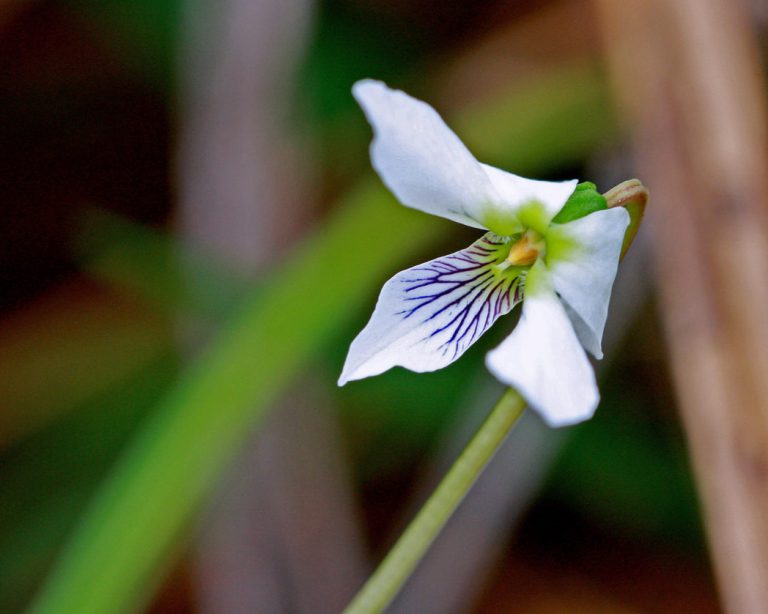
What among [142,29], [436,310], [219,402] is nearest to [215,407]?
[219,402]

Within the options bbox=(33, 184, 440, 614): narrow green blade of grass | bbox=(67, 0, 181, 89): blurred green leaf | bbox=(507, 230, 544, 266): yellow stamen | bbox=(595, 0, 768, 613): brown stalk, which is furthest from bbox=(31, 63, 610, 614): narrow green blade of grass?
bbox=(67, 0, 181, 89): blurred green leaf

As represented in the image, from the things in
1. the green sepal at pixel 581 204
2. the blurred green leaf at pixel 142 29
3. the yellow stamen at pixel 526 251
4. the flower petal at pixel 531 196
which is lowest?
the yellow stamen at pixel 526 251

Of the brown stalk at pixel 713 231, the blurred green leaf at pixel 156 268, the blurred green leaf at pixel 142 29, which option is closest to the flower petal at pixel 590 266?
the brown stalk at pixel 713 231

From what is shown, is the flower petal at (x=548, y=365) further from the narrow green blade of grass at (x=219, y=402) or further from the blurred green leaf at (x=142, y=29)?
the blurred green leaf at (x=142, y=29)

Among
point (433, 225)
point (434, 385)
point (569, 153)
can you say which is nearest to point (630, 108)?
point (569, 153)

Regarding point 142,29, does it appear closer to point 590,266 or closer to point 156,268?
point 156,268

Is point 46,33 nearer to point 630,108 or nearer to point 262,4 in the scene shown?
point 262,4
